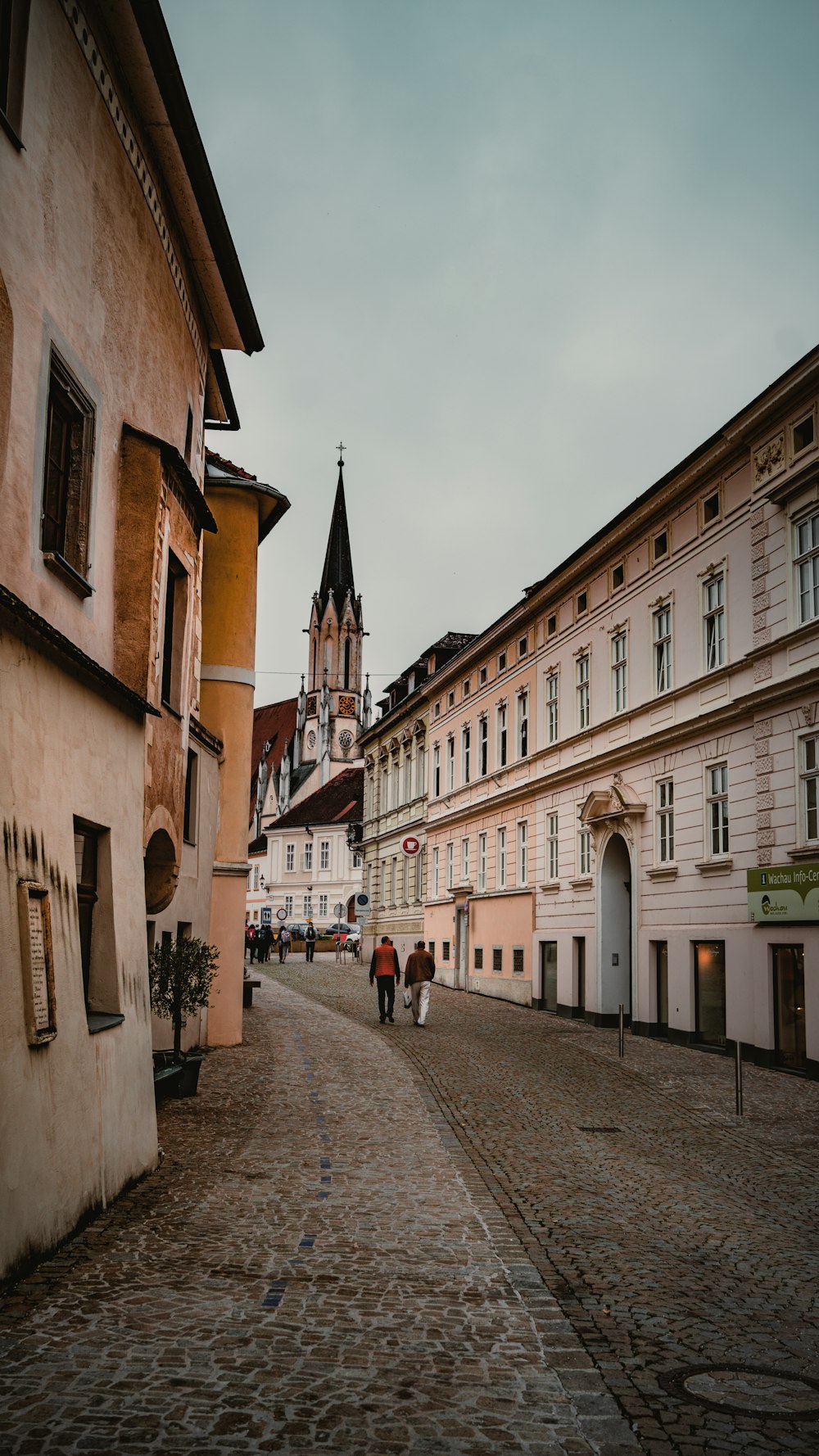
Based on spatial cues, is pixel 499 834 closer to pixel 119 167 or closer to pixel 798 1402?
pixel 119 167

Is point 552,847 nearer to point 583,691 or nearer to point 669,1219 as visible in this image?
point 583,691

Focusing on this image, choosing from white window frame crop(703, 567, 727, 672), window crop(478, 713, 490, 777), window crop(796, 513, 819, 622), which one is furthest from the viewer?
window crop(478, 713, 490, 777)

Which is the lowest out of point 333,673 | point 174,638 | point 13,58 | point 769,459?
point 174,638

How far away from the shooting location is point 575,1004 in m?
29.2

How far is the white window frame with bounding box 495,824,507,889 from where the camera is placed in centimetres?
3609

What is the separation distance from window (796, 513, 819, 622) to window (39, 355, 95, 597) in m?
12.2

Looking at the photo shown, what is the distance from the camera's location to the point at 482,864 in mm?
38406

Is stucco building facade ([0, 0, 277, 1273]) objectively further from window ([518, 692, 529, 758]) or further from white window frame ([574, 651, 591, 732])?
window ([518, 692, 529, 758])

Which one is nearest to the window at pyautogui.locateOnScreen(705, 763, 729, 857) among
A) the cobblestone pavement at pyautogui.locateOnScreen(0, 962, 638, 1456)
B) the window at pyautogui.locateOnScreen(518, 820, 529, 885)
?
the window at pyautogui.locateOnScreen(518, 820, 529, 885)

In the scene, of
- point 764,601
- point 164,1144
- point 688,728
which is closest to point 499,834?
point 688,728

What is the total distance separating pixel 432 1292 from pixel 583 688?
2355 cm

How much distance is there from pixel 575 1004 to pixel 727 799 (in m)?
9.15

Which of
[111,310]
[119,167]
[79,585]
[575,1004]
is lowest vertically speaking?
[575,1004]

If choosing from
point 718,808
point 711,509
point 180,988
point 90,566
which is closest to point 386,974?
point 718,808
